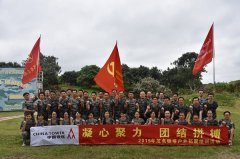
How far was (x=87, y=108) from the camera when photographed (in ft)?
43.3

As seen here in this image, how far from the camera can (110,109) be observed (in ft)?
43.7

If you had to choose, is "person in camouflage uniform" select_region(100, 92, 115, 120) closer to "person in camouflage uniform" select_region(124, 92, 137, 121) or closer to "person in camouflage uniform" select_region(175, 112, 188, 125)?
"person in camouflage uniform" select_region(124, 92, 137, 121)

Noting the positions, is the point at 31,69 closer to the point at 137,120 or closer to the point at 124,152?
the point at 137,120

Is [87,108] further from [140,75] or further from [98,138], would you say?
[140,75]

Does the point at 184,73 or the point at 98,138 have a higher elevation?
the point at 184,73

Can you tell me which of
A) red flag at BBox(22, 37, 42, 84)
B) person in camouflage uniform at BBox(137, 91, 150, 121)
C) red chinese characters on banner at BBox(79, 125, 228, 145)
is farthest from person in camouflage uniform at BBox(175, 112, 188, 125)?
red flag at BBox(22, 37, 42, 84)

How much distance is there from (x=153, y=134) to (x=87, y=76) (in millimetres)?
43121

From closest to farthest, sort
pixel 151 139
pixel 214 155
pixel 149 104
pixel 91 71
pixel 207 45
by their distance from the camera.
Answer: pixel 214 155 < pixel 151 139 < pixel 149 104 < pixel 207 45 < pixel 91 71

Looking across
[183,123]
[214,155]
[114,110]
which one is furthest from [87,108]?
[214,155]

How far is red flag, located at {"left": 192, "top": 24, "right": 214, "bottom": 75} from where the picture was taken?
46.3 feet

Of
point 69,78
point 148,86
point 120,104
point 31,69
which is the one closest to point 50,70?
point 69,78

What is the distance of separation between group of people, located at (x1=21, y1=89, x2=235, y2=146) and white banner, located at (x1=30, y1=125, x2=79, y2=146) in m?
0.50

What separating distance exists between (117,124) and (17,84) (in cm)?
2533

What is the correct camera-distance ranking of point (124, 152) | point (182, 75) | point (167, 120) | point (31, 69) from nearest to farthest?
point (124, 152) → point (167, 120) → point (31, 69) → point (182, 75)
